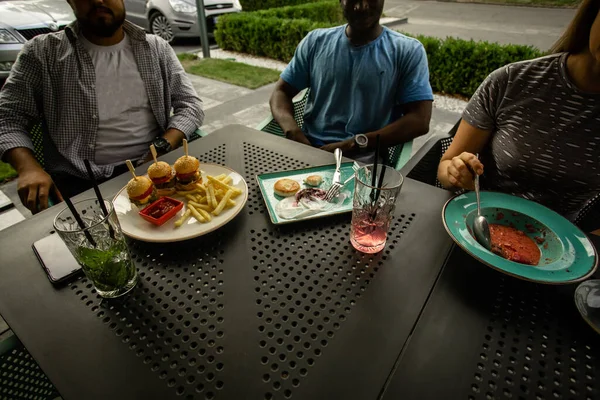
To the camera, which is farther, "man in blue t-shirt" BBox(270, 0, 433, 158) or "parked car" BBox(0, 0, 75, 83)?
"parked car" BBox(0, 0, 75, 83)

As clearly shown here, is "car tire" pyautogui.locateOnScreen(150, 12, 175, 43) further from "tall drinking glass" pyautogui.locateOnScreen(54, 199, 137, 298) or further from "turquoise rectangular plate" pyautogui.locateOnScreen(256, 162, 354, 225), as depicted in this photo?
"tall drinking glass" pyautogui.locateOnScreen(54, 199, 137, 298)

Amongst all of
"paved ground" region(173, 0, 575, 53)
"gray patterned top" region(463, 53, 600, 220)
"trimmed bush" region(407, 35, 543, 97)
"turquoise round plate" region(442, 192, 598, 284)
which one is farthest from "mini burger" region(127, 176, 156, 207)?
"paved ground" region(173, 0, 575, 53)

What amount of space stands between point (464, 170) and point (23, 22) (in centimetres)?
629

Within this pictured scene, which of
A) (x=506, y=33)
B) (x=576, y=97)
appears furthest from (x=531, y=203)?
(x=506, y=33)

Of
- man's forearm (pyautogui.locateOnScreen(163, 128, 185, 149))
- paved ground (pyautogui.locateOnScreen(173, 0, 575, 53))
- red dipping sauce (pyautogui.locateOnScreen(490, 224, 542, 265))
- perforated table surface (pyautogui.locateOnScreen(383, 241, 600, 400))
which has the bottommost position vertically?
paved ground (pyautogui.locateOnScreen(173, 0, 575, 53))

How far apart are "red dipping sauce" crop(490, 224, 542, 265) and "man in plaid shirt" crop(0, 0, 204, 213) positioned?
1.82 m

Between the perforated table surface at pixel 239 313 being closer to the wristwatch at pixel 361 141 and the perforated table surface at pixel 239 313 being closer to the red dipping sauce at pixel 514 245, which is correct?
the red dipping sauce at pixel 514 245

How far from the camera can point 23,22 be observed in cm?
485

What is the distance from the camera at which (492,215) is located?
4.18ft

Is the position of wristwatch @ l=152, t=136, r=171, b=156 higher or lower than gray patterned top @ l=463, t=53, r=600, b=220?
lower

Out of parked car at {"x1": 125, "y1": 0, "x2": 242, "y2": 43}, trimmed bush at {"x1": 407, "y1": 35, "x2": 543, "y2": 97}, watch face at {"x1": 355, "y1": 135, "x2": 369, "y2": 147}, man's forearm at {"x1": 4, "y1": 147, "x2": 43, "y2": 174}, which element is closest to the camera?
man's forearm at {"x1": 4, "y1": 147, "x2": 43, "y2": 174}

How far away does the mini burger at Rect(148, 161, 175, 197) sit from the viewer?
139 centimetres

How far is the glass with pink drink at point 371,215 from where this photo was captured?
1.10 metres

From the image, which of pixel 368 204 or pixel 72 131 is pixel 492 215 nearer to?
pixel 368 204
